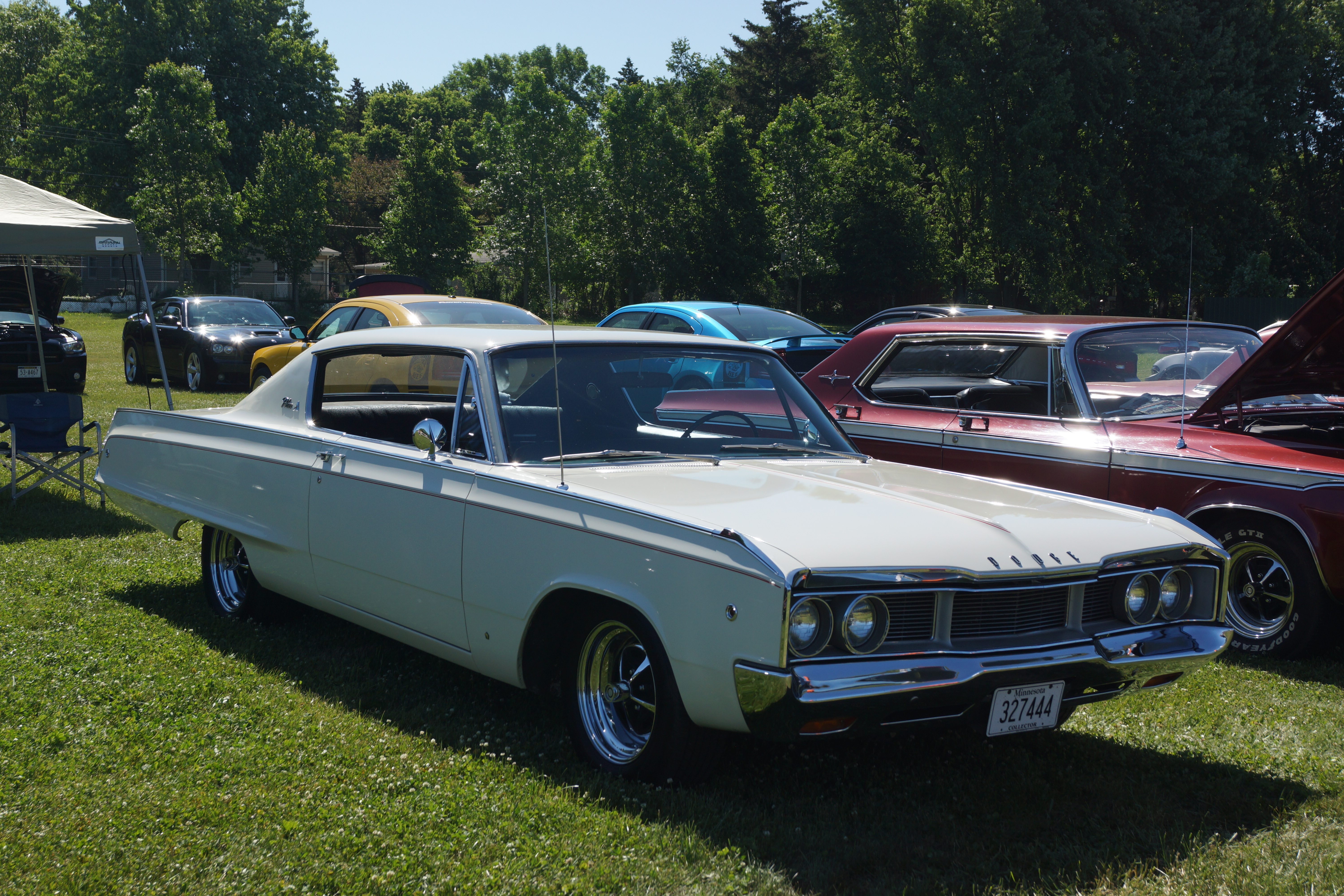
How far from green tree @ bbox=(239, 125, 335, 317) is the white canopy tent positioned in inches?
1390

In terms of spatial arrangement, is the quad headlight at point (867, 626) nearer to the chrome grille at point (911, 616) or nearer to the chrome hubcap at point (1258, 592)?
the chrome grille at point (911, 616)

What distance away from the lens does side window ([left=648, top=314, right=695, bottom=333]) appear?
40.0ft

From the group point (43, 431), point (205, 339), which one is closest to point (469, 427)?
point (43, 431)

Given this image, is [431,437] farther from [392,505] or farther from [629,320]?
[629,320]

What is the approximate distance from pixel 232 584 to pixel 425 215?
39.2m

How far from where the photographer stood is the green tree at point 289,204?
42.5m

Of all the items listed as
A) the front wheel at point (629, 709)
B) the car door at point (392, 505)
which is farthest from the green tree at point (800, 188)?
the front wheel at point (629, 709)

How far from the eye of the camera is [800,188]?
41906mm

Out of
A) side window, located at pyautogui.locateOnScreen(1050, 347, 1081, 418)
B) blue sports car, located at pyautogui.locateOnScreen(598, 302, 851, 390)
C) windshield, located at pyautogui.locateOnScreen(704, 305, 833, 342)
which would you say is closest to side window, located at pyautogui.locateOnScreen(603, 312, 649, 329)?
blue sports car, located at pyautogui.locateOnScreen(598, 302, 851, 390)

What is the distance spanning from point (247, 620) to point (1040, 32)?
3620 cm

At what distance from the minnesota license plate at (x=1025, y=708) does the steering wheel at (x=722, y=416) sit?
5.69 feet

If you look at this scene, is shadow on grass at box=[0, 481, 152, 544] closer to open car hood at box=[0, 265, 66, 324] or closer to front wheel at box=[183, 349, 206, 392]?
open car hood at box=[0, 265, 66, 324]

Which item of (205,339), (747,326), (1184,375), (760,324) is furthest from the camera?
(205,339)

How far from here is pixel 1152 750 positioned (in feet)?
14.2
